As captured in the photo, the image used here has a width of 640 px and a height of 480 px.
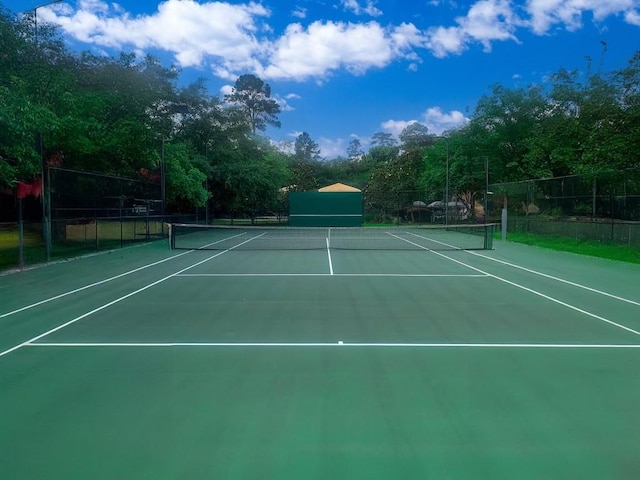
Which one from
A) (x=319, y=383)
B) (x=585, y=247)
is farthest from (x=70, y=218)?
(x=585, y=247)

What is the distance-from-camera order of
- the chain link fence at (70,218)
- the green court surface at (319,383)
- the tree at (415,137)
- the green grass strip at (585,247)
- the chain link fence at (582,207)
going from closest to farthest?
1. the green court surface at (319,383)
2. the chain link fence at (70,218)
3. the green grass strip at (585,247)
4. the chain link fence at (582,207)
5. the tree at (415,137)

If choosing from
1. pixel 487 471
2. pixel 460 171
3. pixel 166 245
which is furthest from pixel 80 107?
pixel 460 171

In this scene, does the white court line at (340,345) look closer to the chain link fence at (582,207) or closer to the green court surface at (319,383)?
the green court surface at (319,383)

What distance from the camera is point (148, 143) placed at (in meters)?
24.0

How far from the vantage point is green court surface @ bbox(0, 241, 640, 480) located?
3877mm

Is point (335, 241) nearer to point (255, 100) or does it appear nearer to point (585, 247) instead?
point (585, 247)

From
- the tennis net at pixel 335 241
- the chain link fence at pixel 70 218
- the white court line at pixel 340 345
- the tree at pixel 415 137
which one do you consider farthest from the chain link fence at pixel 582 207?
the tree at pixel 415 137

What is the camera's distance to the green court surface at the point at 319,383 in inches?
153

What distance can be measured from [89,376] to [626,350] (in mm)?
6364

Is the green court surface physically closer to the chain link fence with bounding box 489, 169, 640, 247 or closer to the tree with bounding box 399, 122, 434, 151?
the chain link fence with bounding box 489, 169, 640, 247

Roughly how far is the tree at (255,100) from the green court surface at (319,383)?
213 feet

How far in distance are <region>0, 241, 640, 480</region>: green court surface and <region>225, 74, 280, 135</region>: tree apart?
64.8m

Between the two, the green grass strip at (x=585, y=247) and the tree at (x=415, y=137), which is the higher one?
the tree at (x=415, y=137)

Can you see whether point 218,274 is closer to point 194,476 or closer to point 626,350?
point 626,350
